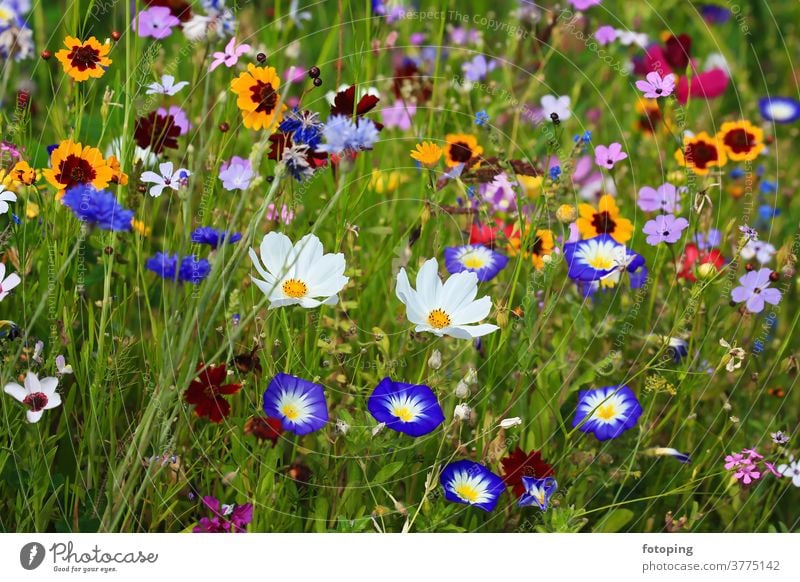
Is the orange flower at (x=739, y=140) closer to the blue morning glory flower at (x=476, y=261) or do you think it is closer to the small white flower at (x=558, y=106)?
the small white flower at (x=558, y=106)

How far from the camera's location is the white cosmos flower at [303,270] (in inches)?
34.7

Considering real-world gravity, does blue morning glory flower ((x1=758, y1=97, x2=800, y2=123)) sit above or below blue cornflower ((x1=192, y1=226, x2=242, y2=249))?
above

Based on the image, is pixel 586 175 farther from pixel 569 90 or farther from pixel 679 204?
pixel 679 204

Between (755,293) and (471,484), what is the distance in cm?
38

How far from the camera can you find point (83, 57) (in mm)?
934

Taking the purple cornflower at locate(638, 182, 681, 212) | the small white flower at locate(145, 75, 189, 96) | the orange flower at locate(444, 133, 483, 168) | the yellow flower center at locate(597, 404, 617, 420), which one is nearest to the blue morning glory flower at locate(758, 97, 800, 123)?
the purple cornflower at locate(638, 182, 681, 212)

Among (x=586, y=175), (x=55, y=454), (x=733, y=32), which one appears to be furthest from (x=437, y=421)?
(x=733, y=32)

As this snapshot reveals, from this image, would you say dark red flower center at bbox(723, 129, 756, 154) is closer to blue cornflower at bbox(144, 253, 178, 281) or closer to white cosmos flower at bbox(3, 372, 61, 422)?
blue cornflower at bbox(144, 253, 178, 281)

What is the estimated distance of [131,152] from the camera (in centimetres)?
96

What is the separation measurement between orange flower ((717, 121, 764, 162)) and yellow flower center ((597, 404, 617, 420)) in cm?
33

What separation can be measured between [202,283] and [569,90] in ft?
2.98

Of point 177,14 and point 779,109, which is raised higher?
point 779,109

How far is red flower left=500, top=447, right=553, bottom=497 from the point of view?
2.94 ft

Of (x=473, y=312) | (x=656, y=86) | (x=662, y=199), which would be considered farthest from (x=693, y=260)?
(x=473, y=312)
